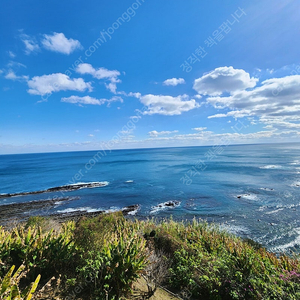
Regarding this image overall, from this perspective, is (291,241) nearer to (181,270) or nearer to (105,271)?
(181,270)

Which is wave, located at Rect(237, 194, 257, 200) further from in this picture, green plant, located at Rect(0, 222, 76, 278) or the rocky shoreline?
green plant, located at Rect(0, 222, 76, 278)

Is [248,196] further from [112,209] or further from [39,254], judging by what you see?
[39,254]

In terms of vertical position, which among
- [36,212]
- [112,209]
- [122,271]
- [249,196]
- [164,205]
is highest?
[122,271]

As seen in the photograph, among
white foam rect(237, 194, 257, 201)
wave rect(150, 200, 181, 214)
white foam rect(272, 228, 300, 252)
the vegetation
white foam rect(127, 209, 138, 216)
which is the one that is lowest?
white foam rect(237, 194, 257, 201)

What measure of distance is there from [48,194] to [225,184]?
1410 inches

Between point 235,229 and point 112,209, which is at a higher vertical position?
point 112,209

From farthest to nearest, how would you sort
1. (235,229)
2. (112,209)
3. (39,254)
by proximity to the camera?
(112,209) < (235,229) < (39,254)

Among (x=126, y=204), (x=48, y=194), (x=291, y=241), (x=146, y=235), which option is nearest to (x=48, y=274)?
(x=146, y=235)

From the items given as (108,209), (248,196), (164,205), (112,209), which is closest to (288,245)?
(248,196)

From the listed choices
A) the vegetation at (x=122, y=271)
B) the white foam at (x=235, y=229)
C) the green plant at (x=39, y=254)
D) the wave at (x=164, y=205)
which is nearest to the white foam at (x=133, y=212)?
the wave at (x=164, y=205)

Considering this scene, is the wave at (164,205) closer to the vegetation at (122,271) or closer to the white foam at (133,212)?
the white foam at (133,212)

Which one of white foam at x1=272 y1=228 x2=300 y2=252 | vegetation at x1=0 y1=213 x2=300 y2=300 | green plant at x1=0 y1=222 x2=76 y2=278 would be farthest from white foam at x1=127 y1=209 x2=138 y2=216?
green plant at x1=0 y1=222 x2=76 y2=278

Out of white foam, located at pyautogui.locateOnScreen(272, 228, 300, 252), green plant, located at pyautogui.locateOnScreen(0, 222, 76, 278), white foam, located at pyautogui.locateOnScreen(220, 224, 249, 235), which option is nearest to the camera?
green plant, located at pyautogui.locateOnScreen(0, 222, 76, 278)

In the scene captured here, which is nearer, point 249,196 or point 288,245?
point 288,245
